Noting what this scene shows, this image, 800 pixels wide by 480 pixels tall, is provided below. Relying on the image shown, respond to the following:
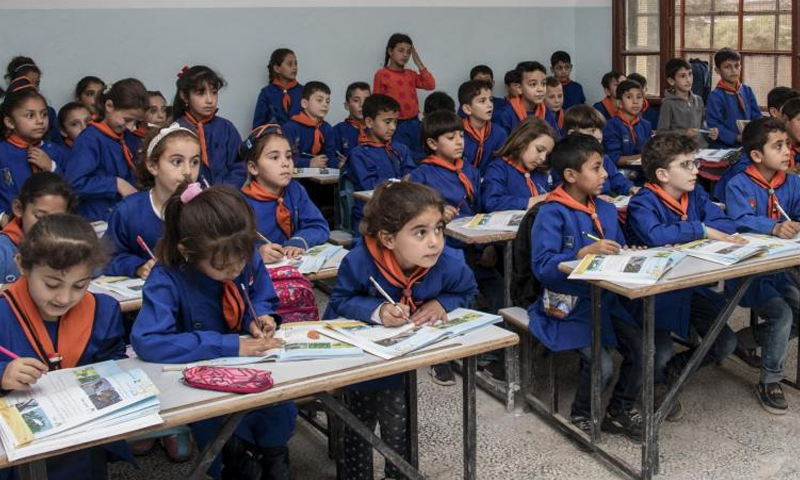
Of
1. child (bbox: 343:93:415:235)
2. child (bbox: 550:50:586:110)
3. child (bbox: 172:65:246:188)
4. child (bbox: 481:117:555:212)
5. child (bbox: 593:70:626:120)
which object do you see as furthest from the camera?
child (bbox: 550:50:586:110)

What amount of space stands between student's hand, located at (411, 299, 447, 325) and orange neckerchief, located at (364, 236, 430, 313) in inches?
2.6

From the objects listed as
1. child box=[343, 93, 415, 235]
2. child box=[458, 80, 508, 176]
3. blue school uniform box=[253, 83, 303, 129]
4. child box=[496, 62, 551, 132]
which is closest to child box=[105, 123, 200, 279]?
child box=[343, 93, 415, 235]

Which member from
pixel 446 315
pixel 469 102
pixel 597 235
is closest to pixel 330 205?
pixel 469 102

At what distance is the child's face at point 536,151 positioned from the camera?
4.49m

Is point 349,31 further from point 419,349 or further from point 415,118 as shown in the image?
point 419,349

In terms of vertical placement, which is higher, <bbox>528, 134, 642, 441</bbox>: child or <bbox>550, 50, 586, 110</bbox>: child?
<bbox>550, 50, 586, 110</bbox>: child

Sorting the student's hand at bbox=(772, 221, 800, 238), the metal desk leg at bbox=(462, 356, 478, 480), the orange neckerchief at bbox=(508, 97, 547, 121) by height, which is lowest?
the metal desk leg at bbox=(462, 356, 478, 480)

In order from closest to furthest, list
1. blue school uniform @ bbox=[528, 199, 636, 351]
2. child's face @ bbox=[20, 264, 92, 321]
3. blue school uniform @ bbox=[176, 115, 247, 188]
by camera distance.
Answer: child's face @ bbox=[20, 264, 92, 321]
blue school uniform @ bbox=[528, 199, 636, 351]
blue school uniform @ bbox=[176, 115, 247, 188]

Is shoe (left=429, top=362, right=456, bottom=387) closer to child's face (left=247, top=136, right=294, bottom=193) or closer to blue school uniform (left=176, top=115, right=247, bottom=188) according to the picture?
child's face (left=247, top=136, right=294, bottom=193)

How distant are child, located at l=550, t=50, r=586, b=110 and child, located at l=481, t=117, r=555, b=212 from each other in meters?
4.42

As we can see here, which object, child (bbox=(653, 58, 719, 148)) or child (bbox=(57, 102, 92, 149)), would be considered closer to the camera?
child (bbox=(57, 102, 92, 149))

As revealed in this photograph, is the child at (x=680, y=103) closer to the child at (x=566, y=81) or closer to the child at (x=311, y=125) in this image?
the child at (x=566, y=81)

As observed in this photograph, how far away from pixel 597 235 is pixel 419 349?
1.24 meters

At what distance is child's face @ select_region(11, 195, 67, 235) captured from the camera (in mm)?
3346
